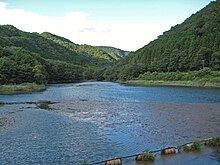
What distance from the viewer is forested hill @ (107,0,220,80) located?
452ft

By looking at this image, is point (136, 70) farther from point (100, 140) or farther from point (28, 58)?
point (100, 140)

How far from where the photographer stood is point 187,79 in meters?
127

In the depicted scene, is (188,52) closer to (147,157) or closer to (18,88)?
(18,88)

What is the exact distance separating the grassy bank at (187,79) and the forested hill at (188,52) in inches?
325

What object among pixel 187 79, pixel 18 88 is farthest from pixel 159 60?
pixel 18 88

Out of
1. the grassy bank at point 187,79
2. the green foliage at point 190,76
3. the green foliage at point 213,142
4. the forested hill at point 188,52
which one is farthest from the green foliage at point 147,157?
the forested hill at point 188,52

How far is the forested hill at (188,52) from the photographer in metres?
138

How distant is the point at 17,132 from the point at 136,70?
135 metres

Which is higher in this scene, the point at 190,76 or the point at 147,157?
the point at 190,76

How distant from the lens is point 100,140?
30.9m

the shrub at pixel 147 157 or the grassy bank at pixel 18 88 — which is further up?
the grassy bank at pixel 18 88

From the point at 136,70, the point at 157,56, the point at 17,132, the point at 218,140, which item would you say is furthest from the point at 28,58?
the point at 218,140

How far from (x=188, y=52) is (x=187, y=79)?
2912 cm

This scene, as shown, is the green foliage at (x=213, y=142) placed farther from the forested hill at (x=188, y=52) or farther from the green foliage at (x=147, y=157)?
the forested hill at (x=188, y=52)
